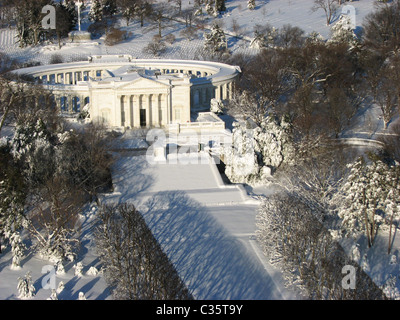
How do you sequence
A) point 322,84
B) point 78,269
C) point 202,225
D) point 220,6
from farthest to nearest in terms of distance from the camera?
point 220,6, point 322,84, point 202,225, point 78,269

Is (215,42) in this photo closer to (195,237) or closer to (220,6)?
(220,6)

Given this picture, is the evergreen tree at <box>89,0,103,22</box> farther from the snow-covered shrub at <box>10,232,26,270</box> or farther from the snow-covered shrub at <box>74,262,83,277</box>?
the snow-covered shrub at <box>74,262,83,277</box>

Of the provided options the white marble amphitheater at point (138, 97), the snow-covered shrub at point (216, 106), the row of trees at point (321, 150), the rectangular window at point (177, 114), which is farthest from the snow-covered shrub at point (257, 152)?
the snow-covered shrub at point (216, 106)

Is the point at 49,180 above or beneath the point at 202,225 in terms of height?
above

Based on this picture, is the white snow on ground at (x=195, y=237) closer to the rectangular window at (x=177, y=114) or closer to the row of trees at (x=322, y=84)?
the row of trees at (x=322, y=84)

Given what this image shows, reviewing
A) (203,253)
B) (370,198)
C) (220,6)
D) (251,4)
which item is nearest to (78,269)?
(203,253)

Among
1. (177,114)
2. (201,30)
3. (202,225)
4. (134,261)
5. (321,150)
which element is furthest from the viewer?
(201,30)

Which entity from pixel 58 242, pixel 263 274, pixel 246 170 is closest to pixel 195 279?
pixel 263 274

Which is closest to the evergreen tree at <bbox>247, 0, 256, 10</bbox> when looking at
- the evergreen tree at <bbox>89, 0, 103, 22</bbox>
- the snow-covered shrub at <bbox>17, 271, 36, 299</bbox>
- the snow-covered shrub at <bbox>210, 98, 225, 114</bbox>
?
the evergreen tree at <bbox>89, 0, 103, 22</bbox>
